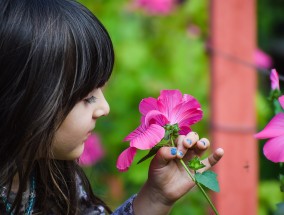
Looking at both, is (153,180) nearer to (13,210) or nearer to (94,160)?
(13,210)

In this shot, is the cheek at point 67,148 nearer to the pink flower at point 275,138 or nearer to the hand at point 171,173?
the hand at point 171,173

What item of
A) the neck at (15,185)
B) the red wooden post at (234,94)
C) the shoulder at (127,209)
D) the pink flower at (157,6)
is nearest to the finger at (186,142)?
the shoulder at (127,209)

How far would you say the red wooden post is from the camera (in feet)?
8.15

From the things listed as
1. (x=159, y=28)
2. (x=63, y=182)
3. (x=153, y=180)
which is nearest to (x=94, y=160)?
(x=159, y=28)

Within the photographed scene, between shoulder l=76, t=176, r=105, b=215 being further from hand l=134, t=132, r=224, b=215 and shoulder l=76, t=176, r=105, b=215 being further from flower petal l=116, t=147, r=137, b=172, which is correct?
flower petal l=116, t=147, r=137, b=172

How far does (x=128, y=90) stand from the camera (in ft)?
10.7

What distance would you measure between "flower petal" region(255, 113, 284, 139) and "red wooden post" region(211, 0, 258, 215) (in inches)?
46.7

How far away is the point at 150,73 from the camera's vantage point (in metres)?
3.31

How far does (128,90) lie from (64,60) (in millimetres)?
1830

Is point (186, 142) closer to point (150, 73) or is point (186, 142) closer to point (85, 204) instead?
point (85, 204)

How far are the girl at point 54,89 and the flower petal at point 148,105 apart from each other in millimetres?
83

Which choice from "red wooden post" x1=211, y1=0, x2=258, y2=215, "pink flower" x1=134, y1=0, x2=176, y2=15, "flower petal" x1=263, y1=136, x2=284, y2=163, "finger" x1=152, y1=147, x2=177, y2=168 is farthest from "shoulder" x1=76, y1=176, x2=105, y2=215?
"pink flower" x1=134, y1=0, x2=176, y2=15

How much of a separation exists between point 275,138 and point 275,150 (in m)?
0.02

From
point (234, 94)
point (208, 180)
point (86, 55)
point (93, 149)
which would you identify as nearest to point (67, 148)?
point (86, 55)
